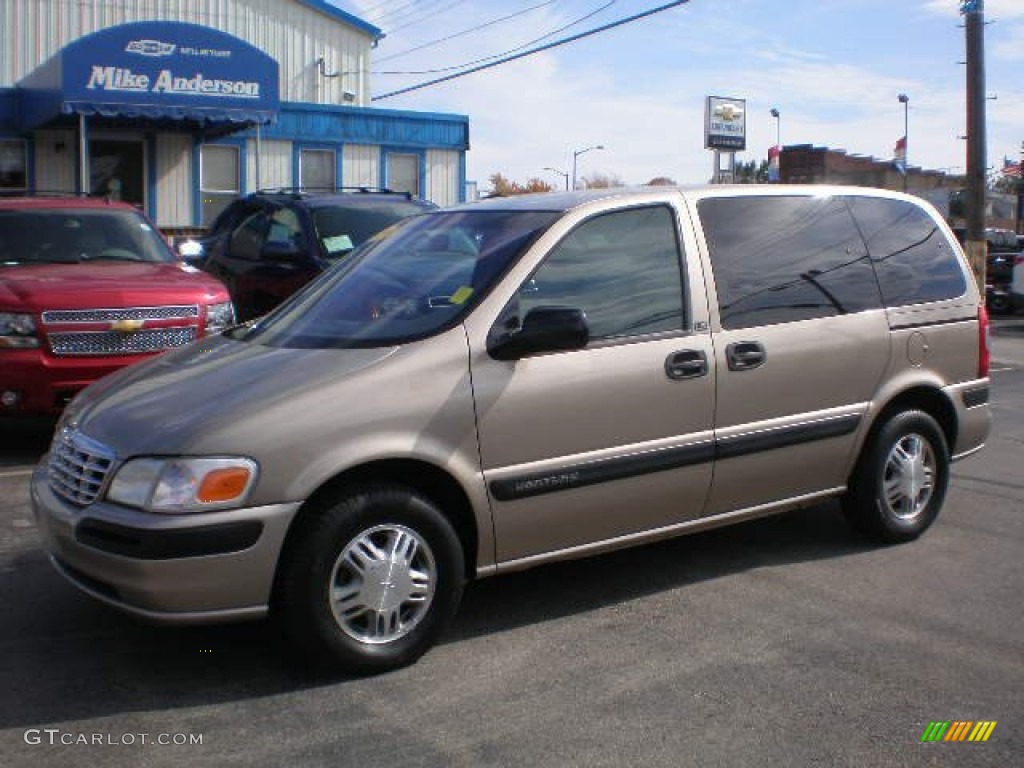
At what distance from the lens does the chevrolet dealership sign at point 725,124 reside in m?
21.5

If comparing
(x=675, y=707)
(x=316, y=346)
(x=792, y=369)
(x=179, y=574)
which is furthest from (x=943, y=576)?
(x=179, y=574)

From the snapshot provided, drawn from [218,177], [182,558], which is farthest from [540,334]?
[218,177]

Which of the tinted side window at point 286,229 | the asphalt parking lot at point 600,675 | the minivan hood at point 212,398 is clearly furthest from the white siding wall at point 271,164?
the minivan hood at point 212,398

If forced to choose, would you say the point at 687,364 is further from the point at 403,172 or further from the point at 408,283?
the point at 403,172

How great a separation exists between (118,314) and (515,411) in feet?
13.4

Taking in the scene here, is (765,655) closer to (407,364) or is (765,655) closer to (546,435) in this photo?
(546,435)

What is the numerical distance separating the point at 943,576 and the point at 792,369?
1225 mm

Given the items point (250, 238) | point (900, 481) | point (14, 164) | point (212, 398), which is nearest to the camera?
point (212, 398)

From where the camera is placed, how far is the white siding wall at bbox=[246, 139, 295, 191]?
21.2 meters

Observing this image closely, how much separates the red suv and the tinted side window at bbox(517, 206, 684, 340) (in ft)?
12.5

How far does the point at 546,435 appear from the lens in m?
4.45

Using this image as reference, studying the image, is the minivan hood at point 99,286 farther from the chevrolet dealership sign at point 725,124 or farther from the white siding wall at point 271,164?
the chevrolet dealership sign at point 725,124

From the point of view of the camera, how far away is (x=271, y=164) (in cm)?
2130

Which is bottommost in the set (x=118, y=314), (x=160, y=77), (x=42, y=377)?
(x=42, y=377)
